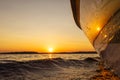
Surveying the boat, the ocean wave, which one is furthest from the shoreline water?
the boat

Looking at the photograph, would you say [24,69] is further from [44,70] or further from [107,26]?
[107,26]

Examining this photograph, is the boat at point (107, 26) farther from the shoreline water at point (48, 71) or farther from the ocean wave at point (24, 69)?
the ocean wave at point (24, 69)

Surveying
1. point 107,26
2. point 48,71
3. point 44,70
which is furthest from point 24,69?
point 107,26

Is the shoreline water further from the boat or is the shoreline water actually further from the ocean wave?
the boat

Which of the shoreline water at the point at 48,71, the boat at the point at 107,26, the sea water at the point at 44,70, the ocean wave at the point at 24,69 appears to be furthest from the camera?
the ocean wave at the point at 24,69

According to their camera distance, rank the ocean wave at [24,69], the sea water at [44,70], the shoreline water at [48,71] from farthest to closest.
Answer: the ocean wave at [24,69] < the sea water at [44,70] < the shoreline water at [48,71]

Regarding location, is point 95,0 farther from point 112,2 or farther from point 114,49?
point 114,49

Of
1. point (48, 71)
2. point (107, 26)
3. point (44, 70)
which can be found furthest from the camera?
point (44, 70)

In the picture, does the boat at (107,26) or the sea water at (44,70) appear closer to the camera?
the boat at (107,26)

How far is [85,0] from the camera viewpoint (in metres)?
3.94

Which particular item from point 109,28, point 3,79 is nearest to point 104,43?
point 109,28

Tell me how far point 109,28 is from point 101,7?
39 centimetres

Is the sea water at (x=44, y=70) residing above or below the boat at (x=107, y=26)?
below

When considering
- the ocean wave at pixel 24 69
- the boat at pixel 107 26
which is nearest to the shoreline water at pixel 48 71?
the ocean wave at pixel 24 69
